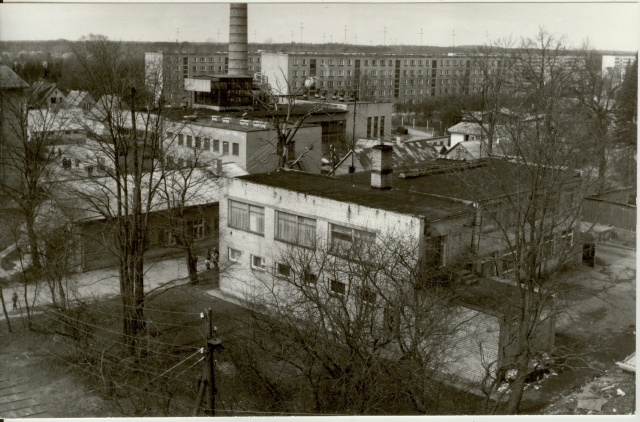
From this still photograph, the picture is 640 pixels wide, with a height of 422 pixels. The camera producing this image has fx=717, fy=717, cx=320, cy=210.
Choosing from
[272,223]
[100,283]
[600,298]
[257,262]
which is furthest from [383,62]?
[600,298]

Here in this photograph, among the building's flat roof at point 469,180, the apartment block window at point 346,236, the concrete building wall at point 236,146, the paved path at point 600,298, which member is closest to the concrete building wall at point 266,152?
the concrete building wall at point 236,146

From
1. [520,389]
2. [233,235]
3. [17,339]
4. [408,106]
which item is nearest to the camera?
[520,389]

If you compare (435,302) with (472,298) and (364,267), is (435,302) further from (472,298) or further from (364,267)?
(472,298)

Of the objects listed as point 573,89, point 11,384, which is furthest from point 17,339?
point 573,89

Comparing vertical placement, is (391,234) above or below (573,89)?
below

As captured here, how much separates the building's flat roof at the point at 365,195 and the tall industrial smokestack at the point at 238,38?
32241 mm

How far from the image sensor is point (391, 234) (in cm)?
1891

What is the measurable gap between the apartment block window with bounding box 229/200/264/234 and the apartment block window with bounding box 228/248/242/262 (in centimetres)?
84

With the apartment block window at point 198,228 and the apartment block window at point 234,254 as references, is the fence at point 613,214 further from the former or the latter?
the apartment block window at point 198,228

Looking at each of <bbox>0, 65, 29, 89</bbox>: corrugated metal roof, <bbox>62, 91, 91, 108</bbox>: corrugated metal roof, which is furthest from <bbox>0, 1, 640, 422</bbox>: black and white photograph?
<bbox>62, 91, 91, 108</bbox>: corrugated metal roof

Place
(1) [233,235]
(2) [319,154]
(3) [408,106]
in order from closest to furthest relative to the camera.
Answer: (1) [233,235] → (2) [319,154] → (3) [408,106]

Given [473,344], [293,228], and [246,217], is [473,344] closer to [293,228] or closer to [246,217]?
[293,228]

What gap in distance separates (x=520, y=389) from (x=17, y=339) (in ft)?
46.1

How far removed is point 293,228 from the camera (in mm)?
21891
